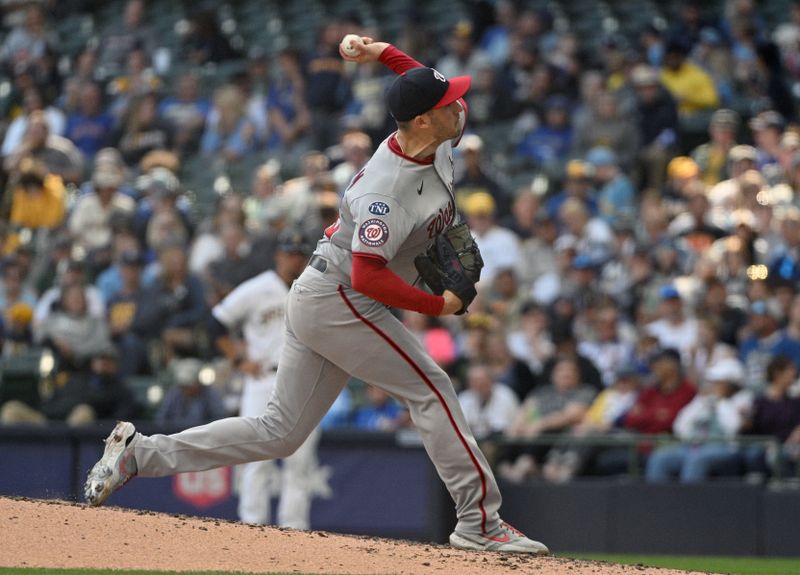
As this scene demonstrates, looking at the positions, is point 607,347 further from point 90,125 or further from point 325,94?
point 90,125

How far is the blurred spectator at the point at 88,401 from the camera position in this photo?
12570mm

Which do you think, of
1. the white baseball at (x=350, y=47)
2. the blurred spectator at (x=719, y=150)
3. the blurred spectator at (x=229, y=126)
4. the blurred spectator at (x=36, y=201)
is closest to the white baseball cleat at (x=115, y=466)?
the white baseball at (x=350, y=47)

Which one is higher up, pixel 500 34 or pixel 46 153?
pixel 500 34

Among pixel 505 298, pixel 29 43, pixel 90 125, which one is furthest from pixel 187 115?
pixel 505 298

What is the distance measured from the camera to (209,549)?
243 inches

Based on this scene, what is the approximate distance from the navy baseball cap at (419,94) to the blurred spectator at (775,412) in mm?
5213

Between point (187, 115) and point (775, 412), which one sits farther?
point (187, 115)

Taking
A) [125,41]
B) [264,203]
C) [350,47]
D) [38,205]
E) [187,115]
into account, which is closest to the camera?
[350,47]

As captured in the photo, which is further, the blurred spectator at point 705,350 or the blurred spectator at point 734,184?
the blurred spectator at point 734,184

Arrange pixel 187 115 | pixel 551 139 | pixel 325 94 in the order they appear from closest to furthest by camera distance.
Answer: pixel 551 139 < pixel 325 94 < pixel 187 115

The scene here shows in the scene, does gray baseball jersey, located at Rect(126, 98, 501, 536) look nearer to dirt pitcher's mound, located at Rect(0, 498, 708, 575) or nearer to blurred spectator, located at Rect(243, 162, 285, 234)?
Answer: dirt pitcher's mound, located at Rect(0, 498, 708, 575)

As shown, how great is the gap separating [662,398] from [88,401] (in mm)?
4790

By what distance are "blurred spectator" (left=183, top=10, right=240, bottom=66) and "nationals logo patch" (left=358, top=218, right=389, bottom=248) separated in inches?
554

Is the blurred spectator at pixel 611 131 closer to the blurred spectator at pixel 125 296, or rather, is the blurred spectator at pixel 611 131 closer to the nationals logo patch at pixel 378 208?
the blurred spectator at pixel 125 296
